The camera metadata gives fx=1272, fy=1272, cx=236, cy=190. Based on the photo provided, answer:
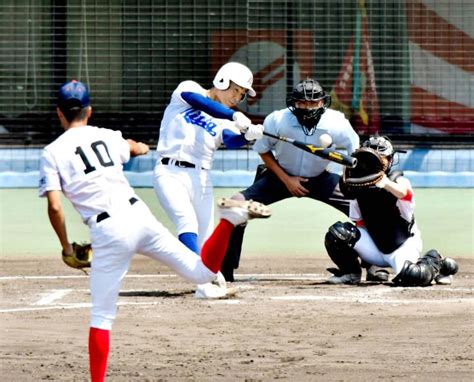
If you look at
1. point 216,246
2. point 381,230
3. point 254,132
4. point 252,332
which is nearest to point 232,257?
point 381,230

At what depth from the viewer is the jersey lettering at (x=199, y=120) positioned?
934 centimetres

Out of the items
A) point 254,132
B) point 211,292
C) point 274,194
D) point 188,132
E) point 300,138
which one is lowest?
point 211,292

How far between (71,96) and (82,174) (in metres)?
0.40

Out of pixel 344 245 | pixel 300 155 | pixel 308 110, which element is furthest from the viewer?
pixel 300 155

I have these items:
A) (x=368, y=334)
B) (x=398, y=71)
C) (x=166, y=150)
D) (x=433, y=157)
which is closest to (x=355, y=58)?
(x=398, y=71)

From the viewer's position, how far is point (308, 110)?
9.91 metres

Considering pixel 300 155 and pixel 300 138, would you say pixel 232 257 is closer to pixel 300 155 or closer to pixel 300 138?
pixel 300 155

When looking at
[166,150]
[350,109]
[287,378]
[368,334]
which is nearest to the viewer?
[287,378]

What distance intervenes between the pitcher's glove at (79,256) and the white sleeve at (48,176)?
1.10 feet

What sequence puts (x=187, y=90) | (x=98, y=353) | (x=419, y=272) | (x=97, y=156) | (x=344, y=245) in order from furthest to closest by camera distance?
(x=344, y=245) < (x=419, y=272) < (x=187, y=90) < (x=97, y=156) < (x=98, y=353)

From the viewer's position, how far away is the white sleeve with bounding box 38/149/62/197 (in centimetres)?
627

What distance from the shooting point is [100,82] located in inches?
562

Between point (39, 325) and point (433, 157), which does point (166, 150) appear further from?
point (433, 157)

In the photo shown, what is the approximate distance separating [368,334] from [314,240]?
512 cm
